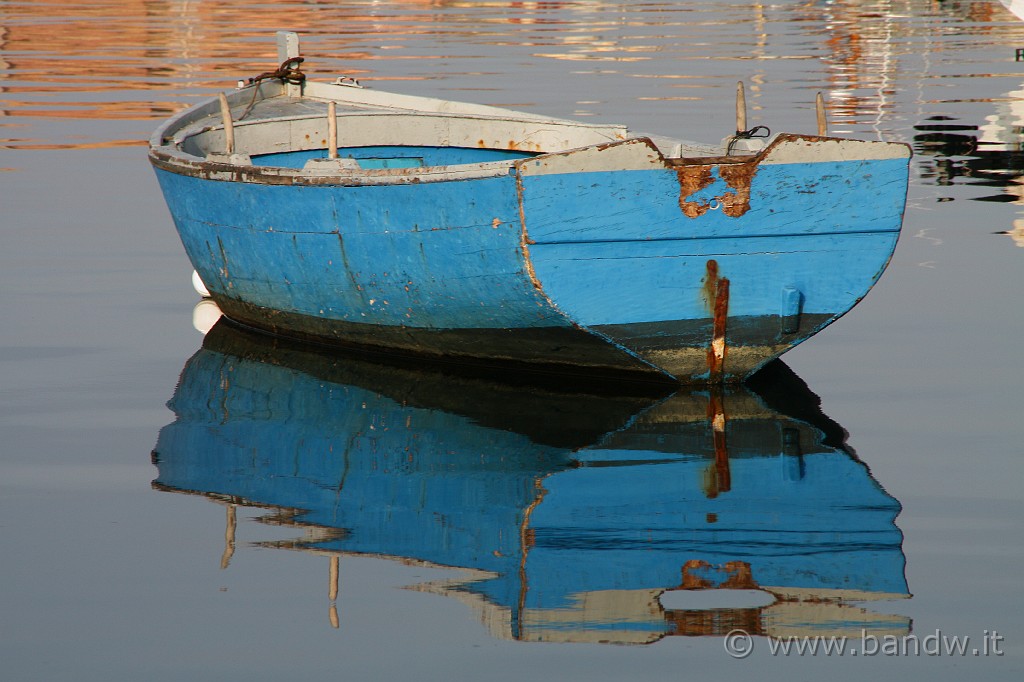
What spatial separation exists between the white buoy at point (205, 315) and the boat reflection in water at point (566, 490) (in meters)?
1.05

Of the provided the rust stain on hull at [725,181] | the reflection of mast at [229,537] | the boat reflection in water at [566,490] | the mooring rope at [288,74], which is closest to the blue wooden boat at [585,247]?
the rust stain on hull at [725,181]

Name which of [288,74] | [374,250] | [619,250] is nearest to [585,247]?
[619,250]

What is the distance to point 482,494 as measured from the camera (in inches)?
255

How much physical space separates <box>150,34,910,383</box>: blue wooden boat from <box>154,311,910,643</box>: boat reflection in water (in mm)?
311

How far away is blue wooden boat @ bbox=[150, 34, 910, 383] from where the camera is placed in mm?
7445

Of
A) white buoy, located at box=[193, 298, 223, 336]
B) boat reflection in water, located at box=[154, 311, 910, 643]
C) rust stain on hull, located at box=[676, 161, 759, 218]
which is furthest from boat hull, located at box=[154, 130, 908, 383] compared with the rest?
Answer: white buoy, located at box=[193, 298, 223, 336]

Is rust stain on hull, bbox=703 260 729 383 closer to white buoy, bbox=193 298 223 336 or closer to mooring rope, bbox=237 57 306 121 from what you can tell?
white buoy, bbox=193 298 223 336

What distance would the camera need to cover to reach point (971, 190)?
13766 mm

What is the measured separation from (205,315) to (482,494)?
430 cm

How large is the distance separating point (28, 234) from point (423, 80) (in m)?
12.8

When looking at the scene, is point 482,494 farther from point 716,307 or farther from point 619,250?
point 716,307

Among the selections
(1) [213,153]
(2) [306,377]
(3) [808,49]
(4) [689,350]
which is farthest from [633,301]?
(3) [808,49]

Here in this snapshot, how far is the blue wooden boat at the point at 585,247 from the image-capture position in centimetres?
745

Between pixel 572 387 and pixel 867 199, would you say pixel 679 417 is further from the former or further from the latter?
pixel 867 199
